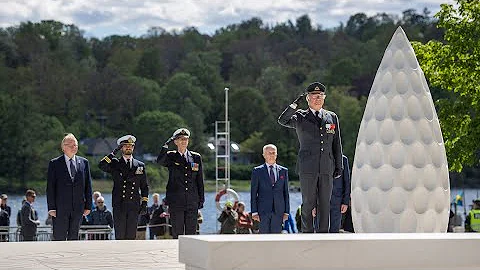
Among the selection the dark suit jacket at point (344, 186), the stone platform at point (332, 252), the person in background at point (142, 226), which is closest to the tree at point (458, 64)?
the person in background at point (142, 226)

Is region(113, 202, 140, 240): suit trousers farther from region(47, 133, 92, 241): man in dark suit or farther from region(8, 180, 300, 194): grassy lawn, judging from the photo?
region(8, 180, 300, 194): grassy lawn

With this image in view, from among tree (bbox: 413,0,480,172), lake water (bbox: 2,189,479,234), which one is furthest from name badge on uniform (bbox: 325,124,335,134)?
lake water (bbox: 2,189,479,234)

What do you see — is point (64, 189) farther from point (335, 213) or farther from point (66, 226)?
point (335, 213)

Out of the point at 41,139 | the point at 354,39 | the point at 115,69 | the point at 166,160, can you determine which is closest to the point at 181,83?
the point at 115,69

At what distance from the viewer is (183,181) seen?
1590cm

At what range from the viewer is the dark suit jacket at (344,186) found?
54.9 ft

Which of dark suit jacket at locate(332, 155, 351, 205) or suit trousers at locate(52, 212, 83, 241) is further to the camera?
dark suit jacket at locate(332, 155, 351, 205)

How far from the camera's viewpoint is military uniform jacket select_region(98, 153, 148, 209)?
15.7 m

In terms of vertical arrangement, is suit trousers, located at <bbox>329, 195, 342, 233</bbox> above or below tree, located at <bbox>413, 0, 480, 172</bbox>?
below

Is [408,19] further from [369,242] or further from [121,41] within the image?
[369,242]

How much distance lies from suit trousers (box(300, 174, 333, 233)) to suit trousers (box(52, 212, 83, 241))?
3149 mm

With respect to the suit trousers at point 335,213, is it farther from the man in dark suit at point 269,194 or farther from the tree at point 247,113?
the tree at point 247,113

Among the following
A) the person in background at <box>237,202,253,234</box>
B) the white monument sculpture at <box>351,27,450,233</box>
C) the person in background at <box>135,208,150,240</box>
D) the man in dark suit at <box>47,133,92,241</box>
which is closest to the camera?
the white monument sculpture at <box>351,27,450,233</box>

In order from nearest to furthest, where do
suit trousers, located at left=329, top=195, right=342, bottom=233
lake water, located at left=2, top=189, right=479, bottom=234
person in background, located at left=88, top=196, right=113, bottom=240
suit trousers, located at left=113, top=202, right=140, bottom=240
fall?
1. suit trousers, located at left=113, top=202, right=140, bottom=240
2. suit trousers, located at left=329, top=195, right=342, bottom=233
3. person in background, located at left=88, top=196, right=113, bottom=240
4. lake water, located at left=2, top=189, right=479, bottom=234
